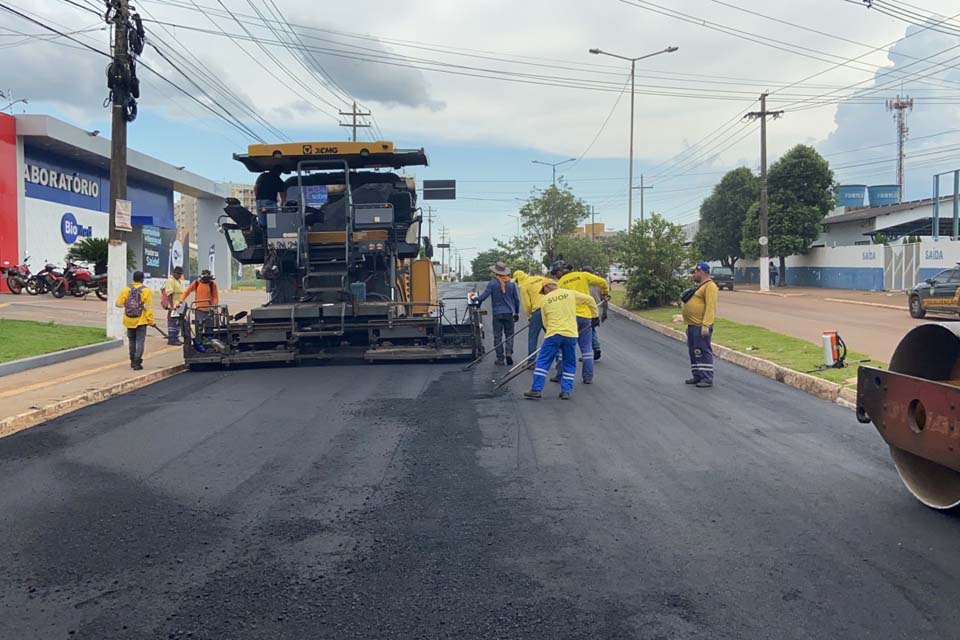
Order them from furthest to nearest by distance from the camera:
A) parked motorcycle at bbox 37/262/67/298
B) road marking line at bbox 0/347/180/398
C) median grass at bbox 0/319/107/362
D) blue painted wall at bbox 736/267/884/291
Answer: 1. blue painted wall at bbox 736/267/884/291
2. parked motorcycle at bbox 37/262/67/298
3. median grass at bbox 0/319/107/362
4. road marking line at bbox 0/347/180/398

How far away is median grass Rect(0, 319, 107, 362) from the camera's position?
518 inches

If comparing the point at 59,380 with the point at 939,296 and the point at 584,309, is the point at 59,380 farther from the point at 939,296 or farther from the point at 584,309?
the point at 939,296

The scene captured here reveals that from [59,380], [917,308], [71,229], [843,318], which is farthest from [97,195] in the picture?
[917,308]

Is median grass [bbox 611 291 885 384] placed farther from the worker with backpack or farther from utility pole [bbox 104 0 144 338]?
utility pole [bbox 104 0 144 338]

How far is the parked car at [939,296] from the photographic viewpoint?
771 inches

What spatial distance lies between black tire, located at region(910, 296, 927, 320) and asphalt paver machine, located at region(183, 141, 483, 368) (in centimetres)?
1361

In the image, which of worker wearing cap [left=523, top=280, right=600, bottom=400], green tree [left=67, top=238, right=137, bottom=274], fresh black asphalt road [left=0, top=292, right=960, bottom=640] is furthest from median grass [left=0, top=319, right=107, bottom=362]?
green tree [left=67, top=238, right=137, bottom=274]

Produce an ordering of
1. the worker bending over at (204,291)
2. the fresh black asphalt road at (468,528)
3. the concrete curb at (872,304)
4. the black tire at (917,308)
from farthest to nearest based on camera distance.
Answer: the concrete curb at (872,304)
the black tire at (917,308)
the worker bending over at (204,291)
the fresh black asphalt road at (468,528)

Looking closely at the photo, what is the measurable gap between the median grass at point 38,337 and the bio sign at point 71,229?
13.9 metres

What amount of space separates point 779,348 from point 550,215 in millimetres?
37532

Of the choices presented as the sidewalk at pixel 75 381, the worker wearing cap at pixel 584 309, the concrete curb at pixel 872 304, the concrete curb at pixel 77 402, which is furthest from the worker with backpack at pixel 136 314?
the concrete curb at pixel 872 304

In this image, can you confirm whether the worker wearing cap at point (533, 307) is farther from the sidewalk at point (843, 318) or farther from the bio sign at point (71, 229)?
the bio sign at point (71, 229)

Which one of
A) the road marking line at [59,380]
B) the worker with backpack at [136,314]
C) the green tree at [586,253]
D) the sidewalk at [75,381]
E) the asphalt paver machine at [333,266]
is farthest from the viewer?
the green tree at [586,253]

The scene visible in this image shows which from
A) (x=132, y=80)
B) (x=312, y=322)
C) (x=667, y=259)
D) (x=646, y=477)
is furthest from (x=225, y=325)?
(x=667, y=259)
